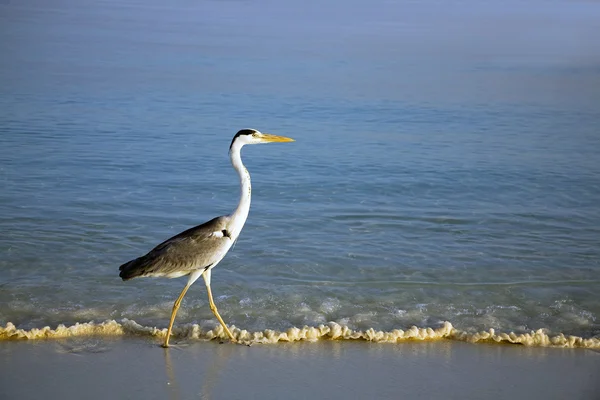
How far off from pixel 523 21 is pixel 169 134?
1170 inches

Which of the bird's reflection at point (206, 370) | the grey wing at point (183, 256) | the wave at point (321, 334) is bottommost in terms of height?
the bird's reflection at point (206, 370)

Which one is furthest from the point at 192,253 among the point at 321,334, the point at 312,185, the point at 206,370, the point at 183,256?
the point at 312,185

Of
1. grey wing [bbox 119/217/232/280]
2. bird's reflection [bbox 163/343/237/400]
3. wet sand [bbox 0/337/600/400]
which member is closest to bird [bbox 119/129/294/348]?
grey wing [bbox 119/217/232/280]

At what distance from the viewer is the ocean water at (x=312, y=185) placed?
7891 millimetres

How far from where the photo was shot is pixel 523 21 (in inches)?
1639

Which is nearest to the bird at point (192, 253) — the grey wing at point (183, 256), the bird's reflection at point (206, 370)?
the grey wing at point (183, 256)

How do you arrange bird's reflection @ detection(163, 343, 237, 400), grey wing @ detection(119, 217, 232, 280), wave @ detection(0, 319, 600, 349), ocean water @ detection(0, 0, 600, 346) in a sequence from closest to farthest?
bird's reflection @ detection(163, 343, 237, 400) → grey wing @ detection(119, 217, 232, 280) → wave @ detection(0, 319, 600, 349) → ocean water @ detection(0, 0, 600, 346)

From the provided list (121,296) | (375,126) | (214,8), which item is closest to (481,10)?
(214,8)

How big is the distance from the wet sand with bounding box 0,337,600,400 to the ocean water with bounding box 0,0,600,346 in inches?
9.6

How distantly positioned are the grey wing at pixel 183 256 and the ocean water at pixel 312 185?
1.67ft

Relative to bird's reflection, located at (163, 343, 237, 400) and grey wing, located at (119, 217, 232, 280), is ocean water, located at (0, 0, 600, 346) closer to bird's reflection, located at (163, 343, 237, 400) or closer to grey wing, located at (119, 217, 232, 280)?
bird's reflection, located at (163, 343, 237, 400)

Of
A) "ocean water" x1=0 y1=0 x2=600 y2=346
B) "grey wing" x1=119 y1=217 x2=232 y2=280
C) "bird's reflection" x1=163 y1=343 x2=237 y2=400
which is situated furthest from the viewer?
"ocean water" x1=0 y1=0 x2=600 y2=346

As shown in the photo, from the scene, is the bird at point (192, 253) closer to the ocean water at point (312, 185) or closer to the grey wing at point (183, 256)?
the grey wing at point (183, 256)

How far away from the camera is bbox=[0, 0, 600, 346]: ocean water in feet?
25.9
